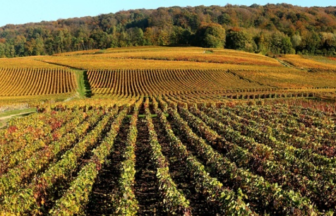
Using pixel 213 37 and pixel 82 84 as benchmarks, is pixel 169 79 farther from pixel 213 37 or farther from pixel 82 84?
pixel 213 37

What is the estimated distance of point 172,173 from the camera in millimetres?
17656

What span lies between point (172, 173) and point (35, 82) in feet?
197

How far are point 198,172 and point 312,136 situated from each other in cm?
1301

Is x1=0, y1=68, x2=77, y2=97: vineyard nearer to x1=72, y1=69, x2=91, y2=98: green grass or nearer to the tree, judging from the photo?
x1=72, y1=69, x2=91, y2=98: green grass

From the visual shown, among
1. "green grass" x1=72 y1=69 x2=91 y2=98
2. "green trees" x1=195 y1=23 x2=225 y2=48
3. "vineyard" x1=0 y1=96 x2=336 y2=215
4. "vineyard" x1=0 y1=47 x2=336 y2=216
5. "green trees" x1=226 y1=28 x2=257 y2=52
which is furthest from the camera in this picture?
"green trees" x1=195 y1=23 x2=225 y2=48


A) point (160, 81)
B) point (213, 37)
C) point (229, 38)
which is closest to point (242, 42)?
point (229, 38)

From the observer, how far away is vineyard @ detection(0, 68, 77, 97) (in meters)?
62.1

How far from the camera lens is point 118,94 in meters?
60.2

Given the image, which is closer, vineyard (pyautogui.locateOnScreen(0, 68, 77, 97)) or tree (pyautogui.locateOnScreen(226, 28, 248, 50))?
vineyard (pyautogui.locateOnScreen(0, 68, 77, 97))

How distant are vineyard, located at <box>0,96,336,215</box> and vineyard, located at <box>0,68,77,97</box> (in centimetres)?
3474

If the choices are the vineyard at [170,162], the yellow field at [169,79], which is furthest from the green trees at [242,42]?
the vineyard at [170,162]

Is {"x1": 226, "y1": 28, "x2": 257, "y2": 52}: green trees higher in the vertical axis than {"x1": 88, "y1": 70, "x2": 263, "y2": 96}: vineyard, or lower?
higher

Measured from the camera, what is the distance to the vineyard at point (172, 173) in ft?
40.8

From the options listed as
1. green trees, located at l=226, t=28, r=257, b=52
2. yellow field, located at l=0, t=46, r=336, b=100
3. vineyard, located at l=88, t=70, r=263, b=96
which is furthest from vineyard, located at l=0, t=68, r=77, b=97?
green trees, located at l=226, t=28, r=257, b=52
